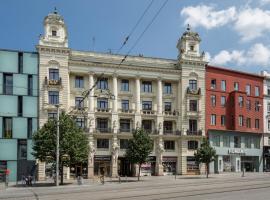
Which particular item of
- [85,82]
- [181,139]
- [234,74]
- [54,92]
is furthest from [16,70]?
[234,74]

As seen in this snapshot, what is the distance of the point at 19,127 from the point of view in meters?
57.3

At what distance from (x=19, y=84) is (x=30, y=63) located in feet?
11.4

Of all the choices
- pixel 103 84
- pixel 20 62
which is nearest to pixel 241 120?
pixel 103 84

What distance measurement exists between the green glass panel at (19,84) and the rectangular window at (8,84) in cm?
43

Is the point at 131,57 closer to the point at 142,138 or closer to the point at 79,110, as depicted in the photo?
the point at 79,110

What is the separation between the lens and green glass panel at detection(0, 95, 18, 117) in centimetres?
5662

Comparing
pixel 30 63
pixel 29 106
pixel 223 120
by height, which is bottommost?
pixel 223 120

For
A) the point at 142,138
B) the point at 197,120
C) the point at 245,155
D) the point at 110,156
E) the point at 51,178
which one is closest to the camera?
the point at 142,138

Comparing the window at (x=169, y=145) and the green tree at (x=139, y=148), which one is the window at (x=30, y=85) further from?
the window at (x=169, y=145)

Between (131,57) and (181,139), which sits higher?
(131,57)

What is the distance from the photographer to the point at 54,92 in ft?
194

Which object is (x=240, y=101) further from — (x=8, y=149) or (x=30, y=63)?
(x=8, y=149)

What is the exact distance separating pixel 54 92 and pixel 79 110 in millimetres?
4627

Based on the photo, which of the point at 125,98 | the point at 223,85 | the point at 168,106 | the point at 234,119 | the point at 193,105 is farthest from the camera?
the point at 223,85
